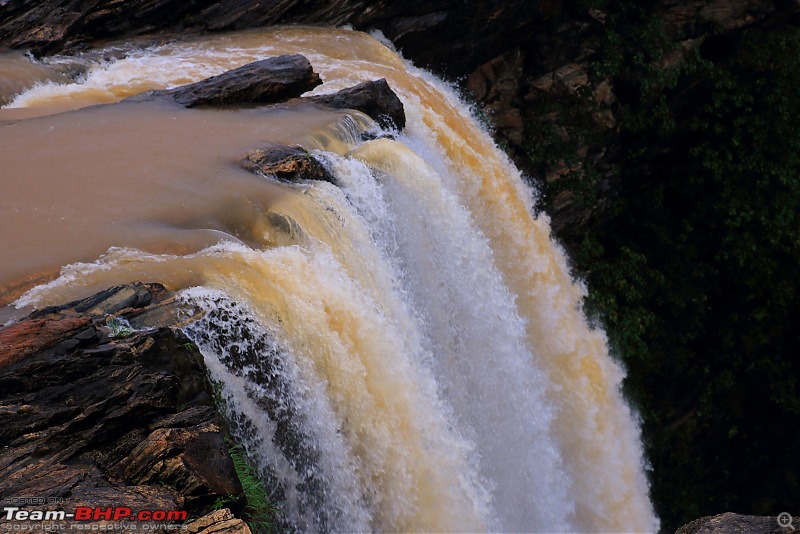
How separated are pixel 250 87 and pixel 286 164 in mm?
2072

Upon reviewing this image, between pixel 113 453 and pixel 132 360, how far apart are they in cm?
52

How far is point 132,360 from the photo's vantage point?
3.99 meters

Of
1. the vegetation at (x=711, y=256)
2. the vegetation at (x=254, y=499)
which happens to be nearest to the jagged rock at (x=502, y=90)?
the vegetation at (x=711, y=256)

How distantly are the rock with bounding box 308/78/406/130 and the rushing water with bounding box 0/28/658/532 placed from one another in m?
0.34

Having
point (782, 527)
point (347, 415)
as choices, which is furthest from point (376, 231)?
point (782, 527)

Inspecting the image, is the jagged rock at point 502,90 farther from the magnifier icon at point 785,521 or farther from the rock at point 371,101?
the magnifier icon at point 785,521

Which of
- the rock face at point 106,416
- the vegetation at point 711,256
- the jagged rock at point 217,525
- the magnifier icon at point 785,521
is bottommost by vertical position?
the vegetation at point 711,256

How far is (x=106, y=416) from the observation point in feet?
12.3

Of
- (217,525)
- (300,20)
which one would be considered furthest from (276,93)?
(217,525)

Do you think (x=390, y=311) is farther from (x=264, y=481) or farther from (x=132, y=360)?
(x=132, y=360)

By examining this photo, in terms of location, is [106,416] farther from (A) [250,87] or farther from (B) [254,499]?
(A) [250,87]

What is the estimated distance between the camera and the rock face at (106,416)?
3.44 meters

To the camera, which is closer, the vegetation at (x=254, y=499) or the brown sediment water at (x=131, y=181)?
the vegetation at (x=254, y=499)

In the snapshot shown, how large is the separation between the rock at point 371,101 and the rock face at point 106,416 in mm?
4523
